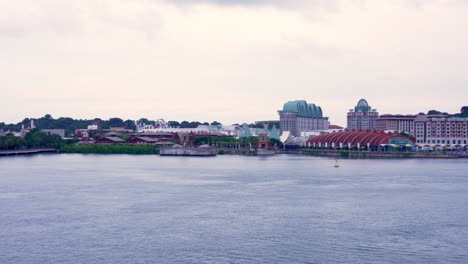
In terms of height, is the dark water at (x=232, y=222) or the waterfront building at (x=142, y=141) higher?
the waterfront building at (x=142, y=141)

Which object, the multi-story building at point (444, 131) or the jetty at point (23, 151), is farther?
the multi-story building at point (444, 131)

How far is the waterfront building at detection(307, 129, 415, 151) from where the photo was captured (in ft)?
545

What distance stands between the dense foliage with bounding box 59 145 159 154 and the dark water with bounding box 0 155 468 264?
105 m

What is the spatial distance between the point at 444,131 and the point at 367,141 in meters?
37.4

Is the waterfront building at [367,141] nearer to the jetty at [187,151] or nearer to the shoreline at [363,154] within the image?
the shoreline at [363,154]

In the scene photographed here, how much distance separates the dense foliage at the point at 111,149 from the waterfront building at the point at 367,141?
54.8 m

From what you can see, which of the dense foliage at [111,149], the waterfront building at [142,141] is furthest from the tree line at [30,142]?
the waterfront building at [142,141]

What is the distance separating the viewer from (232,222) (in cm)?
4247

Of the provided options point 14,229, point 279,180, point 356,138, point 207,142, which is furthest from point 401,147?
point 14,229

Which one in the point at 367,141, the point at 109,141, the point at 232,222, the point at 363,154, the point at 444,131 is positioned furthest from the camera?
the point at 109,141

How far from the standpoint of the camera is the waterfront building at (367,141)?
166m

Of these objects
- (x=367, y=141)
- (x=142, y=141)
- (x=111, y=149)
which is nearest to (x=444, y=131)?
(x=367, y=141)

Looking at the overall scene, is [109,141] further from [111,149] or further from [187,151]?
[187,151]

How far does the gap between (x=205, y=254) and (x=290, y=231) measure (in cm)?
820
